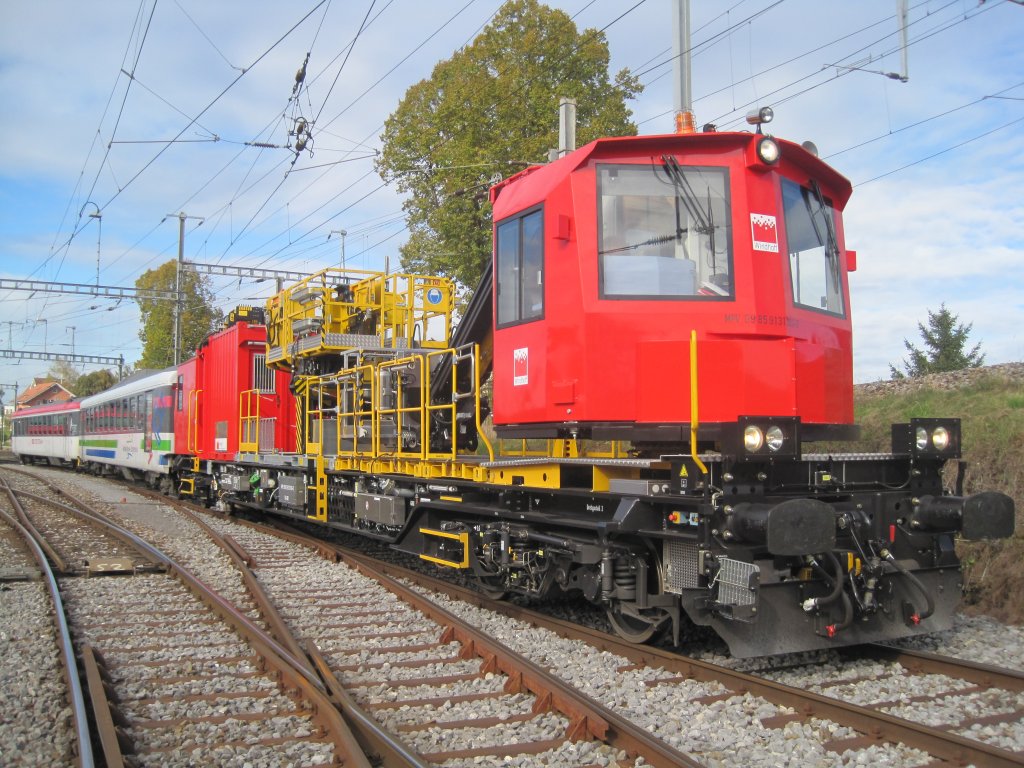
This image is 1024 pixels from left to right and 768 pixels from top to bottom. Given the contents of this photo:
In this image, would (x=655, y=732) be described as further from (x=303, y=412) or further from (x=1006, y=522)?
(x=303, y=412)

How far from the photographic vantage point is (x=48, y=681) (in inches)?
214

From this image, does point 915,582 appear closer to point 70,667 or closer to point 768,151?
point 768,151

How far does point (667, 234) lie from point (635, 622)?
282cm

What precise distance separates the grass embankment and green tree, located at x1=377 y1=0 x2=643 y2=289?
8.07 m

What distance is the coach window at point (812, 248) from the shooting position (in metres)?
5.94

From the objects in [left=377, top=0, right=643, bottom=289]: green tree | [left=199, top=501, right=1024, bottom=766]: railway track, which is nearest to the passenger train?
[left=199, top=501, right=1024, bottom=766]: railway track

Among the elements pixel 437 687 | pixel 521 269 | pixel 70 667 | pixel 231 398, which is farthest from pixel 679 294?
pixel 231 398

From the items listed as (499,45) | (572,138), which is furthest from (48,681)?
(499,45)

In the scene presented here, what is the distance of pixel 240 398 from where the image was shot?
13773 mm

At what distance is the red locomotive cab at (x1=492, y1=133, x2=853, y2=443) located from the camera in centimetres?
553

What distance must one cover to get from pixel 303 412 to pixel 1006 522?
888 centimetres

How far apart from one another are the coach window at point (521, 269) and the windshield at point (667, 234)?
25.7 inches

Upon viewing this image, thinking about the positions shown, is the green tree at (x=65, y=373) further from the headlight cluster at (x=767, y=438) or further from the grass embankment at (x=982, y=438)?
the headlight cluster at (x=767, y=438)

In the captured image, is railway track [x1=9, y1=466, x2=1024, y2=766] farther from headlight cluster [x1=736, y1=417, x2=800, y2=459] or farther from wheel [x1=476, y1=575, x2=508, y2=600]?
headlight cluster [x1=736, y1=417, x2=800, y2=459]
